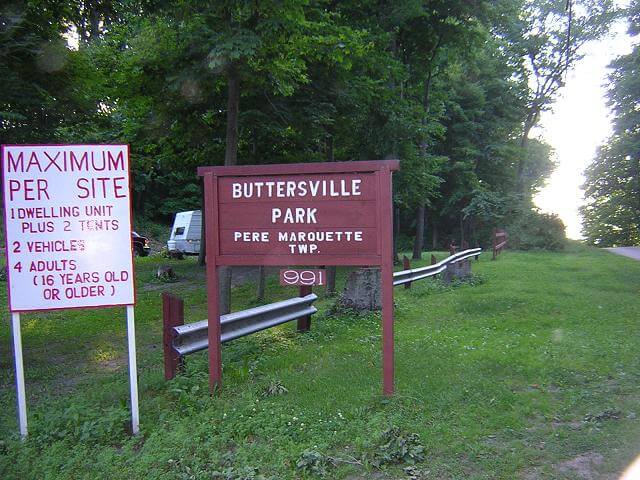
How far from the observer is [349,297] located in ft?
31.7

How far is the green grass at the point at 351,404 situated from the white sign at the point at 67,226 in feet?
3.62

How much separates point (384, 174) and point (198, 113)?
324 inches

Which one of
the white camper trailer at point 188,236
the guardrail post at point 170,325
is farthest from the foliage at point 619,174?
the white camper trailer at point 188,236

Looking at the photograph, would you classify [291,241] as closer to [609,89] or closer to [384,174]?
[384,174]

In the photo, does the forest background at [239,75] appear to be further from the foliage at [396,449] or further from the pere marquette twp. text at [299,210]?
the foliage at [396,449]

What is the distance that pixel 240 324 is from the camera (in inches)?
267

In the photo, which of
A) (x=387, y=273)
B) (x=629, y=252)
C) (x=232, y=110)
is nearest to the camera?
(x=387, y=273)

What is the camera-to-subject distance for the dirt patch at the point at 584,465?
3.82 meters

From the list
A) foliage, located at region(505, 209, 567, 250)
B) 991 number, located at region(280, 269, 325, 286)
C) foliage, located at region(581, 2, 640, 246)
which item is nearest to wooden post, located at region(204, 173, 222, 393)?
991 number, located at region(280, 269, 325, 286)

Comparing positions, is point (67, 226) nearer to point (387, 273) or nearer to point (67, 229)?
point (67, 229)

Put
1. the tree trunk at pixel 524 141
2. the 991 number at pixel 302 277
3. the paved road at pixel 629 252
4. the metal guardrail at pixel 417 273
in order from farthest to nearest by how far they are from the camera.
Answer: the tree trunk at pixel 524 141 < the paved road at pixel 629 252 < the metal guardrail at pixel 417 273 < the 991 number at pixel 302 277

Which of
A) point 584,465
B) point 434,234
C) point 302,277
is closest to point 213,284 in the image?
point 302,277

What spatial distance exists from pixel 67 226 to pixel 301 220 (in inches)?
85.5

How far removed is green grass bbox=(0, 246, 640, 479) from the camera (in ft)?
13.7
